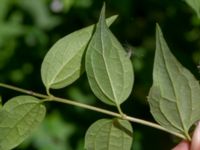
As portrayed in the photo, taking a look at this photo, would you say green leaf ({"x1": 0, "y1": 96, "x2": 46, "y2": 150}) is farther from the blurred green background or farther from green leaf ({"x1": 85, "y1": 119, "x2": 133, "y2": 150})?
the blurred green background

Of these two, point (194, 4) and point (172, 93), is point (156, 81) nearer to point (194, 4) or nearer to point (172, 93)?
point (172, 93)

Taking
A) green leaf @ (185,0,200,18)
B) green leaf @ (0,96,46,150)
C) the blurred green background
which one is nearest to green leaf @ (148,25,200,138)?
green leaf @ (185,0,200,18)

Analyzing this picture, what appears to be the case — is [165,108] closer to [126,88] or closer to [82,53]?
[126,88]

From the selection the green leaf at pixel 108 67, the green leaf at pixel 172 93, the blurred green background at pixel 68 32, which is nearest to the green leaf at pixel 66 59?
the green leaf at pixel 108 67

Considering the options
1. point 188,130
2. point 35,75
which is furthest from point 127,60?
point 35,75

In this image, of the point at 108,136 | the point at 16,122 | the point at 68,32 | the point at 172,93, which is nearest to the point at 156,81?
the point at 172,93

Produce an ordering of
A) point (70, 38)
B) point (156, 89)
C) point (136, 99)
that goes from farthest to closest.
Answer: point (136, 99) → point (70, 38) → point (156, 89)
